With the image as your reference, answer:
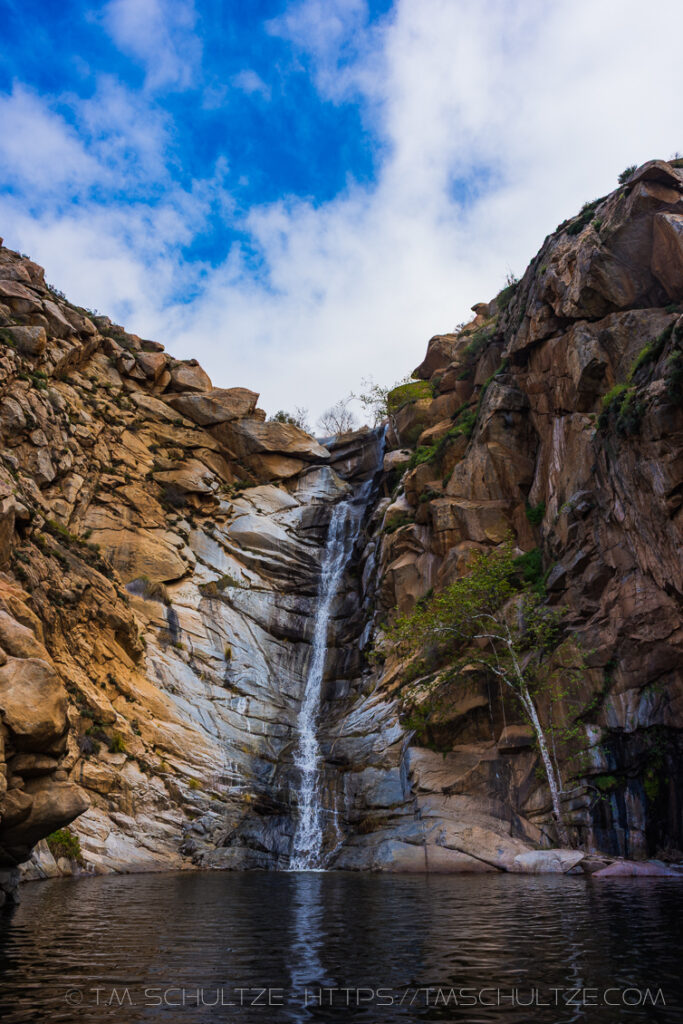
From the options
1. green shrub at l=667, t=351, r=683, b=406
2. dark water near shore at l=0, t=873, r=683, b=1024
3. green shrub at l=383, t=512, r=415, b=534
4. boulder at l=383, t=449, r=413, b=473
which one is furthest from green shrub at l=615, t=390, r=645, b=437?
boulder at l=383, t=449, r=413, b=473

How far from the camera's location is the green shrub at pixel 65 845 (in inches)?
834

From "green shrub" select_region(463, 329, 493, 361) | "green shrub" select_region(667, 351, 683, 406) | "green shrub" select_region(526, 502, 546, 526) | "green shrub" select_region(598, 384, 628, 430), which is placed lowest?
"green shrub" select_region(667, 351, 683, 406)

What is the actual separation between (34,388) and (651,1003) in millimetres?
40932

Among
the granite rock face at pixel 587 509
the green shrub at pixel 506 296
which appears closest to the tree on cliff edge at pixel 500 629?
the granite rock face at pixel 587 509

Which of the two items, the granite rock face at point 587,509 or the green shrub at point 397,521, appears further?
the green shrub at point 397,521

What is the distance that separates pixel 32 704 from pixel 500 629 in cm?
2095

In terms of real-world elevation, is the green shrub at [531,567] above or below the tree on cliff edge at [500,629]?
above

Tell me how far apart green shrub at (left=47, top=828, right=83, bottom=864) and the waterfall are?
9.32m

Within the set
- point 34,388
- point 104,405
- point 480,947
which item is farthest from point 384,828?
point 104,405

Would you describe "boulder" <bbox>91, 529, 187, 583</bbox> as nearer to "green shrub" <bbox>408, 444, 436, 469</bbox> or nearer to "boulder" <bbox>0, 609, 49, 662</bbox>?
"green shrub" <bbox>408, 444, 436, 469</bbox>

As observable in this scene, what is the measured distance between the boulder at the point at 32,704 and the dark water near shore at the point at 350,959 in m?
2.84

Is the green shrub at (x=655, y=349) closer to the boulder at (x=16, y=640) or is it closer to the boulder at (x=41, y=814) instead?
the boulder at (x=16, y=640)

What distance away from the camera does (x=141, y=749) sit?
28297 mm

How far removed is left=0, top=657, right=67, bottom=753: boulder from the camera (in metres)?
10.5
